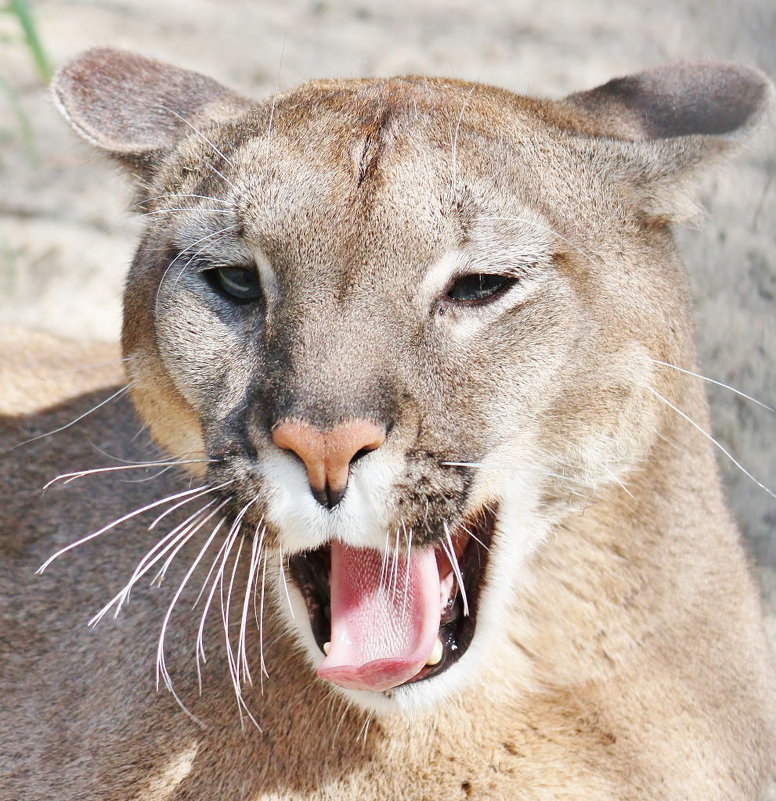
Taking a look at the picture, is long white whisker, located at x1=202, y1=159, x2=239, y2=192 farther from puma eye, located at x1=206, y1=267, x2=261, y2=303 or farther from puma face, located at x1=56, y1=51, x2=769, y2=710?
puma eye, located at x1=206, y1=267, x2=261, y2=303

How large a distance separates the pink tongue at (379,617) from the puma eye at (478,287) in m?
0.52

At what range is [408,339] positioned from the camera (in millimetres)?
2510

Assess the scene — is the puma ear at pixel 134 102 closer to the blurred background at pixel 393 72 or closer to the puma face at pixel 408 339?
the puma face at pixel 408 339

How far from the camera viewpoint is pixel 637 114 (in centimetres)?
319

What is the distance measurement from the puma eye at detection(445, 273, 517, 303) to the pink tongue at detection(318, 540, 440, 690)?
0.52 m

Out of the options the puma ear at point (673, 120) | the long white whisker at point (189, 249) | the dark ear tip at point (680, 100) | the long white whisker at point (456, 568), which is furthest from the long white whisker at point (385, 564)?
the dark ear tip at point (680, 100)

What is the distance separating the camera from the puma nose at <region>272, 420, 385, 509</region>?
2314 mm

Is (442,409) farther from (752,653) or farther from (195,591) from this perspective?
(752,653)

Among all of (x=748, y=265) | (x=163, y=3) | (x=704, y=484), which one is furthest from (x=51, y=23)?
(x=704, y=484)

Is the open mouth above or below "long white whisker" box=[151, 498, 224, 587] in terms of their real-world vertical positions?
above

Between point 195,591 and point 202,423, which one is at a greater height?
point 202,423

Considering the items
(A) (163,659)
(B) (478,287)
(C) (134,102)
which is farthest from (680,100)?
(A) (163,659)

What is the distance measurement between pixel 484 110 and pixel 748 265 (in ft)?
9.09

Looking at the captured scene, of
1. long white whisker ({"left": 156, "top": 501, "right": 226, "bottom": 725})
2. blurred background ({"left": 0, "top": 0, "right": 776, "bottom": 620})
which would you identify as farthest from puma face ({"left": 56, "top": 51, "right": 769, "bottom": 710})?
blurred background ({"left": 0, "top": 0, "right": 776, "bottom": 620})
